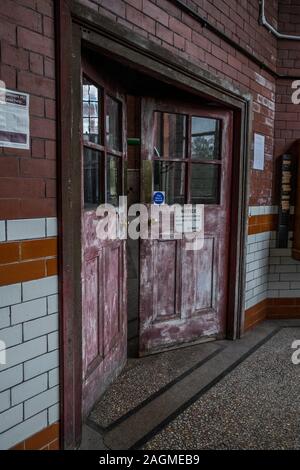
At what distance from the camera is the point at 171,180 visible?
108 inches

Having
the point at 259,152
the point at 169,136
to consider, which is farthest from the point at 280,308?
the point at 169,136

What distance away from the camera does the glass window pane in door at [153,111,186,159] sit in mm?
2652

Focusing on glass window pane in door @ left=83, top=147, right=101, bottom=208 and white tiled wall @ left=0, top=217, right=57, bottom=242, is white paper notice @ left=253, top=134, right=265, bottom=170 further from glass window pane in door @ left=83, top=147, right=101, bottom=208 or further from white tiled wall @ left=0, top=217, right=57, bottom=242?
white tiled wall @ left=0, top=217, right=57, bottom=242

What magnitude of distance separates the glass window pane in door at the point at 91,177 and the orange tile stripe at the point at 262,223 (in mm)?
1606

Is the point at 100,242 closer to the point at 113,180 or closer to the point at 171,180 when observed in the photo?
the point at 113,180

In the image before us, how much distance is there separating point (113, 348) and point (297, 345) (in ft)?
5.26

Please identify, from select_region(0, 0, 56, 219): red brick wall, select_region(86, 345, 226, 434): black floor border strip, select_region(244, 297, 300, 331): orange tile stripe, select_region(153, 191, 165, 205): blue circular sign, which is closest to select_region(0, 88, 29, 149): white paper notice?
select_region(0, 0, 56, 219): red brick wall

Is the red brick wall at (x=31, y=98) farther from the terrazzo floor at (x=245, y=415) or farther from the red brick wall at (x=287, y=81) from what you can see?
the red brick wall at (x=287, y=81)

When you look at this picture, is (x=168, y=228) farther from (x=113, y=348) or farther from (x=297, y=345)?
(x=297, y=345)

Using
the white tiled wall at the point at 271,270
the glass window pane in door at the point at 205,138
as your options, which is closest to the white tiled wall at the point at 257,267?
the white tiled wall at the point at 271,270

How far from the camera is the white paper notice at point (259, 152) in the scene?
314cm

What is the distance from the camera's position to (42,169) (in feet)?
4.97

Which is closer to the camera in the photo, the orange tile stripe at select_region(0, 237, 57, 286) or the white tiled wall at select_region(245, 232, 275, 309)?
the orange tile stripe at select_region(0, 237, 57, 286)

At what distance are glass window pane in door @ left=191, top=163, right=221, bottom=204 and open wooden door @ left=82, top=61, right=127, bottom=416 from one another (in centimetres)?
67
